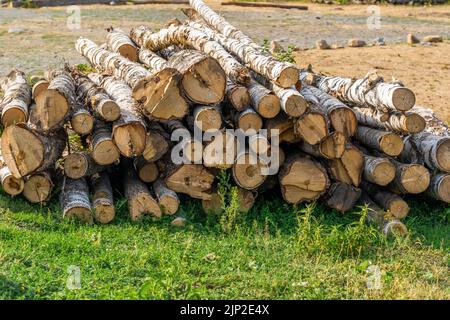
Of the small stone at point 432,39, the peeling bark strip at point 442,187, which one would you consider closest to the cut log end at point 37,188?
the peeling bark strip at point 442,187

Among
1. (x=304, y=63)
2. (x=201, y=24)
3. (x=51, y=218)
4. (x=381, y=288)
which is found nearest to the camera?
(x=381, y=288)

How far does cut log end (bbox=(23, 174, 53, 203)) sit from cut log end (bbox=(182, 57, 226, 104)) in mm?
1586

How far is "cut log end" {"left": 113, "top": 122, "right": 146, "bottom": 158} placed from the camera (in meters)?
7.02

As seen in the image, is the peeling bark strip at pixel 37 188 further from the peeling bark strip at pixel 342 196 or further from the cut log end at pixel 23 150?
the peeling bark strip at pixel 342 196

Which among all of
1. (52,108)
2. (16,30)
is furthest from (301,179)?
(16,30)

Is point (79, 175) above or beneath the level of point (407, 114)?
beneath

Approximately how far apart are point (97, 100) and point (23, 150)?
862 mm

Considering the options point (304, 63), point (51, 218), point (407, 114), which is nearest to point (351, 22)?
point (304, 63)

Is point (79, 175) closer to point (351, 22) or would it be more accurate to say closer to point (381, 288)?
point (381, 288)

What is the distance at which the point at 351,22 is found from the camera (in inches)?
826

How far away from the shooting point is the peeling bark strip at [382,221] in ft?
22.7

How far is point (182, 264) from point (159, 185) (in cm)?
155

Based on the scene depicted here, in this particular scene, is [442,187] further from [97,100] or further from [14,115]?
[14,115]

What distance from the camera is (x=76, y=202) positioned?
6965 mm
